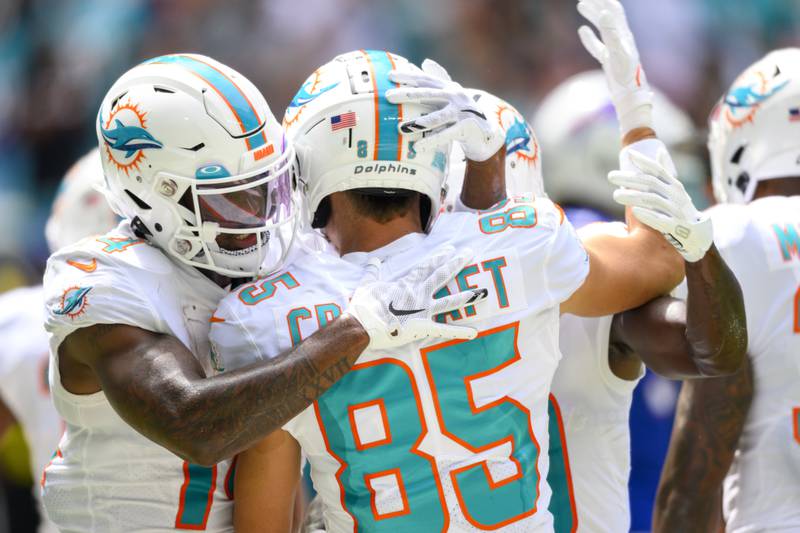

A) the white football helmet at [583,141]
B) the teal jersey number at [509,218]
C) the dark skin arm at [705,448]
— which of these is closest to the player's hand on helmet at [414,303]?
the teal jersey number at [509,218]

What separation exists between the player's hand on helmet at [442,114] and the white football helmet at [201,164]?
0.31m

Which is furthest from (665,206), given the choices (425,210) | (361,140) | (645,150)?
(361,140)

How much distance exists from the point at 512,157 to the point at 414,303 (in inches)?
32.3

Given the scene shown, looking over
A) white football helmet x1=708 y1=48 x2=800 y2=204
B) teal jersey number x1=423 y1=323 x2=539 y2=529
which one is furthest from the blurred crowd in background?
teal jersey number x1=423 y1=323 x2=539 y2=529

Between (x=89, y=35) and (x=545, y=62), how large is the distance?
283 cm

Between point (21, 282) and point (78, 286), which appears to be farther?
point (21, 282)

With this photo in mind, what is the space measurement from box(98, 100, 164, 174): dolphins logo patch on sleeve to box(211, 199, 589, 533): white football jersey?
1.41 ft

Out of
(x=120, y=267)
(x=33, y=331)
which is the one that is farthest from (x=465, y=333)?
(x=33, y=331)

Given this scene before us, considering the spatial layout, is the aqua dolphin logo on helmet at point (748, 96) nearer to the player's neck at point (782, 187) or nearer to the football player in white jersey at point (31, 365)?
the player's neck at point (782, 187)

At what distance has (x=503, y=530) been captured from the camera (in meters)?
2.48

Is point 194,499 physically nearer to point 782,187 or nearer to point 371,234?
point 371,234

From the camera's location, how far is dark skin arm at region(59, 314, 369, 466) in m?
2.25

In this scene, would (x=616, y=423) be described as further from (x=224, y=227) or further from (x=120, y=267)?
(x=120, y=267)

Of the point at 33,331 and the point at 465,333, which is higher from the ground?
the point at 465,333
